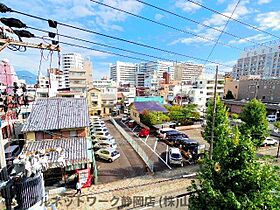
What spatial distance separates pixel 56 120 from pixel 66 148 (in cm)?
318

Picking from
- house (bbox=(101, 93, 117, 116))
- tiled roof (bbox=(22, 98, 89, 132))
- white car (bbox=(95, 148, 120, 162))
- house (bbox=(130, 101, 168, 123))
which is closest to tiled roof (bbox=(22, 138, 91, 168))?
tiled roof (bbox=(22, 98, 89, 132))

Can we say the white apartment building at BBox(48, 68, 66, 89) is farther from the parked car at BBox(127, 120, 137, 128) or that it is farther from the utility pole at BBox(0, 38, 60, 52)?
the parked car at BBox(127, 120, 137, 128)

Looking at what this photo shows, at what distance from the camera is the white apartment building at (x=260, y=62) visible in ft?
213

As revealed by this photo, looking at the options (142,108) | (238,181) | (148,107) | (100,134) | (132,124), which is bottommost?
(132,124)

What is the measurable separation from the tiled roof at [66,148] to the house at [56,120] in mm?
649

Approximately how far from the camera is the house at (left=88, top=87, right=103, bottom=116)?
1640 inches

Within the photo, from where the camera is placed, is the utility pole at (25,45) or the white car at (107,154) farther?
the white car at (107,154)

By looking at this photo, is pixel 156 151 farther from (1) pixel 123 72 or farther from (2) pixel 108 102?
(1) pixel 123 72

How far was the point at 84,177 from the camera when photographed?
12.9 m

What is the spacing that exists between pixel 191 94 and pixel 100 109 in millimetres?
26300

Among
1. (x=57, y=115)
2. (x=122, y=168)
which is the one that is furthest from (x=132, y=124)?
(x=57, y=115)

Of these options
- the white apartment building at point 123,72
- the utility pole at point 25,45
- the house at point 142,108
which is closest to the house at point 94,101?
the house at point 142,108

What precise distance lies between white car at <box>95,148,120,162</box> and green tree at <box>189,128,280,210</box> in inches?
467

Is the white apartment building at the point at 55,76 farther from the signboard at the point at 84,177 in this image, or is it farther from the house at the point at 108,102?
the house at the point at 108,102
